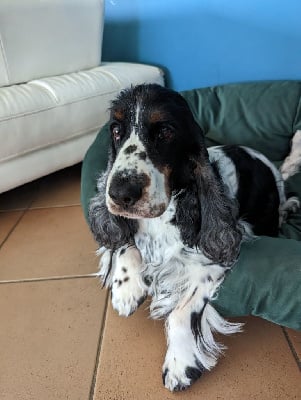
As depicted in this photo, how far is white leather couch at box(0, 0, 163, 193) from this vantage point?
2.69 metres

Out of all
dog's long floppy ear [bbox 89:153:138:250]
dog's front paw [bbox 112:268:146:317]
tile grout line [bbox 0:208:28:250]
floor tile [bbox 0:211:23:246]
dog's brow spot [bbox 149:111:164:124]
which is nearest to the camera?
dog's brow spot [bbox 149:111:164:124]

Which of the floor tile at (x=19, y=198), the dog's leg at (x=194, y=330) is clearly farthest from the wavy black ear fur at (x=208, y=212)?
the floor tile at (x=19, y=198)

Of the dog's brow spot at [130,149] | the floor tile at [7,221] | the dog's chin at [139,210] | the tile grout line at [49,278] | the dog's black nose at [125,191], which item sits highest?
the dog's brow spot at [130,149]

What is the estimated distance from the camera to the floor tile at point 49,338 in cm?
153

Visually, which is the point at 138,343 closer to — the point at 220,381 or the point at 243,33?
the point at 220,381

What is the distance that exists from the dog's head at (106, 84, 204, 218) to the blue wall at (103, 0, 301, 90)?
1.78 m

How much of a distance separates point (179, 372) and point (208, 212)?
0.58 m

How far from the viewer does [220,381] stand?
1495mm

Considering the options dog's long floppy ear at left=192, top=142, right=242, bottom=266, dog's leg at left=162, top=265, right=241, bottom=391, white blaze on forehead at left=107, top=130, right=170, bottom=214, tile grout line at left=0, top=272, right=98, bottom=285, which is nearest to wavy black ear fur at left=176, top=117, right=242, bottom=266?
dog's long floppy ear at left=192, top=142, right=242, bottom=266

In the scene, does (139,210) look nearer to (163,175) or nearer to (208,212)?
(163,175)

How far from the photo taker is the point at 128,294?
170 cm

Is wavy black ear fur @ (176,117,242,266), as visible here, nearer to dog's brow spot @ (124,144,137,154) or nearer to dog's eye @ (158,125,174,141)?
dog's eye @ (158,125,174,141)

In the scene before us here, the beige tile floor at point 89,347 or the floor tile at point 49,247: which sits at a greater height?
the beige tile floor at point 89,347

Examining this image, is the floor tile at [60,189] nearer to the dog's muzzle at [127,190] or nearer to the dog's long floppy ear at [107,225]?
the dog's long floppy ear at [107,225]
